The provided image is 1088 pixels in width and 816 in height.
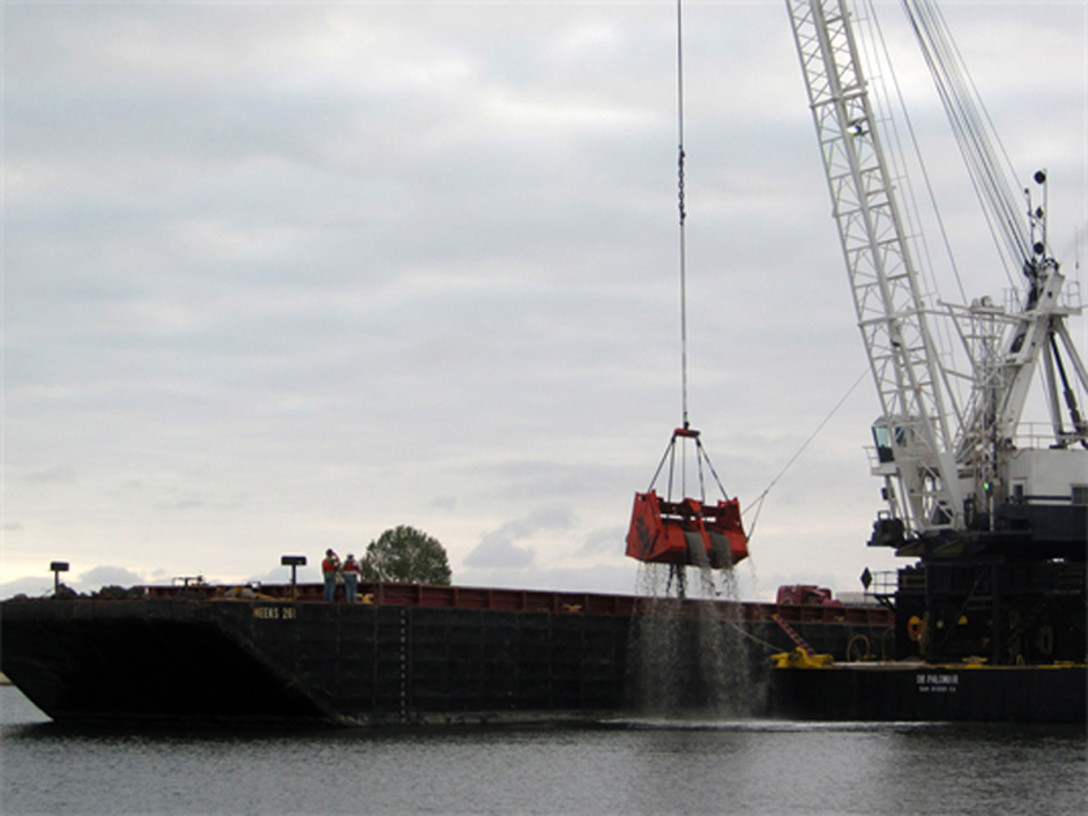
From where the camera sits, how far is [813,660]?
4906 cm

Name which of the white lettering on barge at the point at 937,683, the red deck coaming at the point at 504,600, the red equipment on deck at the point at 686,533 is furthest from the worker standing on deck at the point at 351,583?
the white lettering on barge at the point at 937,683

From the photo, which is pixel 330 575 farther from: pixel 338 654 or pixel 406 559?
pixel 406 559

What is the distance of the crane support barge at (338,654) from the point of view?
135 ft

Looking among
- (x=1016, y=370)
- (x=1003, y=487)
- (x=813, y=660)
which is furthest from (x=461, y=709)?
(x=1016, y=370)

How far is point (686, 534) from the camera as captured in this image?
4625cm

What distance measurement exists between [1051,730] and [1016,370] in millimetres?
13030

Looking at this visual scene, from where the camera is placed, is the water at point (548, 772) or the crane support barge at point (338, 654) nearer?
the water at point (548, 772)

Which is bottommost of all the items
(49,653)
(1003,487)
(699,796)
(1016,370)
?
(699,796)

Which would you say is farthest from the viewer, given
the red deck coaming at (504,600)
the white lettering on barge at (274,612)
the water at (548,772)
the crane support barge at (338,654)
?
the red deck coaming at (504,600)

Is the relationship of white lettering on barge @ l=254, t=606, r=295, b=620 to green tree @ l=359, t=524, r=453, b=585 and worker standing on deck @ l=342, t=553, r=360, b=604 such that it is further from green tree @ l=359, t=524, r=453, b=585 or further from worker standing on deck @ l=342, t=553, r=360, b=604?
green tree @ l=359, t=524, r=453, b=585

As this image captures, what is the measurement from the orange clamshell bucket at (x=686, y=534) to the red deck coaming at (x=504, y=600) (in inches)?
118

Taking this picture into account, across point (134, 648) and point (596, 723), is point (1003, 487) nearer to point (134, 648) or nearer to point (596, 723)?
point (596, 723)

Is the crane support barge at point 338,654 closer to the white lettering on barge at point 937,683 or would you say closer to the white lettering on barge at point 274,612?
the white lettering on barge at point 274,612

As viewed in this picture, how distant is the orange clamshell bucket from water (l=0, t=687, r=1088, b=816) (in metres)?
5.19
